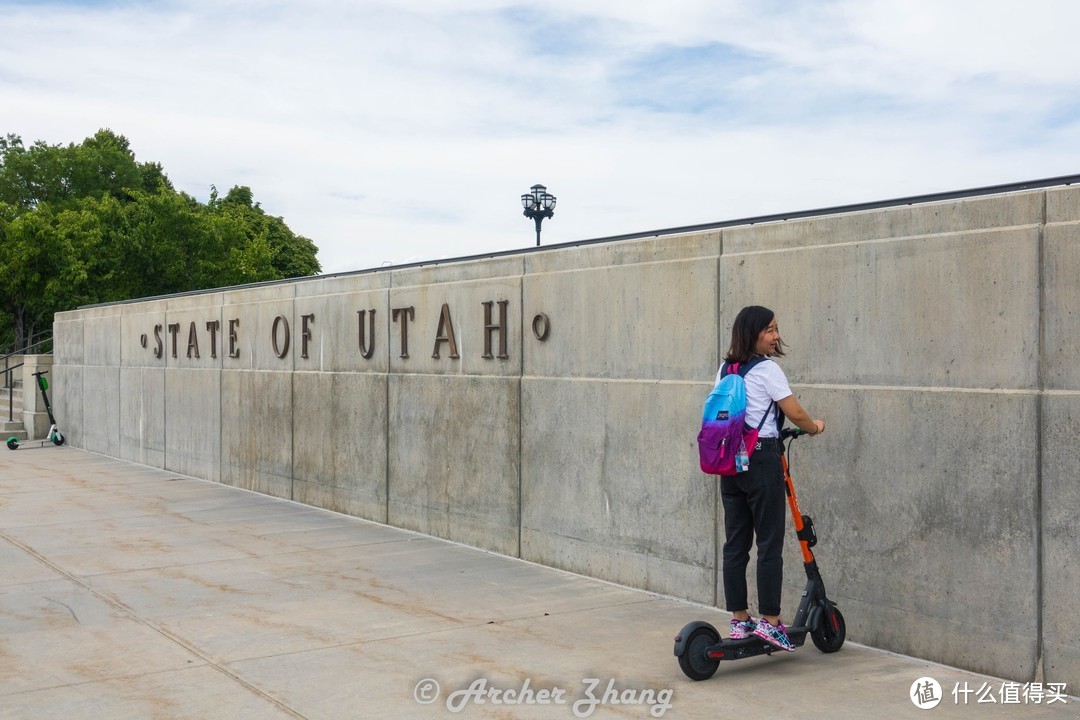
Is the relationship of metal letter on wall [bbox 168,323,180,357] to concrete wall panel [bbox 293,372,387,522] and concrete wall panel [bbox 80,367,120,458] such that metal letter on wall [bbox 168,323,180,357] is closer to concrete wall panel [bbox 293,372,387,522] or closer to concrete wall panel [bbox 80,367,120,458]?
concrete wall panel [bbox 80,367,120,458]

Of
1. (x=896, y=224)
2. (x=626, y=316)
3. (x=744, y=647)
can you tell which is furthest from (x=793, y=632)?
(x=626, y=316)

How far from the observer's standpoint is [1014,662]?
546cm

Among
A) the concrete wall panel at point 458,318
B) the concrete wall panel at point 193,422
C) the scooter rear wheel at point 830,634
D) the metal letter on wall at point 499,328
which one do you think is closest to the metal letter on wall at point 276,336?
the concrete wall panel at point 193,422

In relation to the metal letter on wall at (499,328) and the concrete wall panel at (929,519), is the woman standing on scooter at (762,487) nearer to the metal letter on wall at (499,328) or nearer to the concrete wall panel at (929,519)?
the concrete wall panel at (929,519)

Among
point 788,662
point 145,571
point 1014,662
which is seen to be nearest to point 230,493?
point 145,571

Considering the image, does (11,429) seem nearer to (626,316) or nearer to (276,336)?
(276,336)

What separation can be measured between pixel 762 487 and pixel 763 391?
0.48 meters

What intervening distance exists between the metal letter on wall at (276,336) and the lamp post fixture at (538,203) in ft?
33.6

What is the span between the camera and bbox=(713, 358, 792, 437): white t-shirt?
5.58m

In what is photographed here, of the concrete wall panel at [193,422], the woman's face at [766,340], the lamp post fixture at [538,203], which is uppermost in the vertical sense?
the lamp post fixture at [538,203]

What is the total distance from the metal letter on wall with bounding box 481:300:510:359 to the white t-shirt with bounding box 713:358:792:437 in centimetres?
395

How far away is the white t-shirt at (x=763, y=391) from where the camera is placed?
5578mm

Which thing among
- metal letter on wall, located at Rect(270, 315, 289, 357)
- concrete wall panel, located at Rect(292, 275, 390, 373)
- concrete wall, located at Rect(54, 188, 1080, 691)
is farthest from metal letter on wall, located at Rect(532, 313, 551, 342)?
metal letter on wall, located at Rect(270, 315, 289, 357)

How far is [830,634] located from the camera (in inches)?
235
